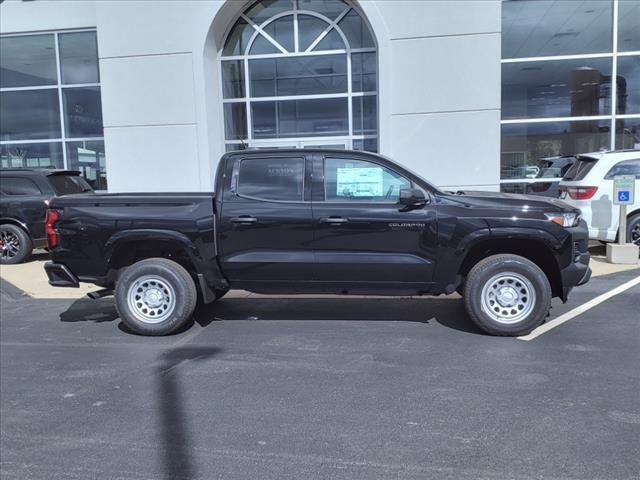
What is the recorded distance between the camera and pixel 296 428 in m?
3.83

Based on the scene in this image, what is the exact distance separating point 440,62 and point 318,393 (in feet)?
29.7

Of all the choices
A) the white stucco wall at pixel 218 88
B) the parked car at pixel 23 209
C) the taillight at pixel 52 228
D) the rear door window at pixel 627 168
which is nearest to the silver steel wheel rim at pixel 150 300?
the taillight at pixel 52 228

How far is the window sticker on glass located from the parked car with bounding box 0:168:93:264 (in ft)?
24.3

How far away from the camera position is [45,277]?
32.1ft

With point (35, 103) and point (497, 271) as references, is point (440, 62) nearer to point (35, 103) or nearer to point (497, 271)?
point (497, 271)

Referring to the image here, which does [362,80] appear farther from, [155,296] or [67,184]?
[155,296]

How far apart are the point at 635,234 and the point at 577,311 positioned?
167 inches

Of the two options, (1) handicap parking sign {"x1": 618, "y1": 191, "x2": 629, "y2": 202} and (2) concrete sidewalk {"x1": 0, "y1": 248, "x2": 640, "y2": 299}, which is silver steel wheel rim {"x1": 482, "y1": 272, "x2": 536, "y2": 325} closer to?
(2) concrete sidewalk {"x1": 0, "y1": 248, "x2": 640, "y2": 299}

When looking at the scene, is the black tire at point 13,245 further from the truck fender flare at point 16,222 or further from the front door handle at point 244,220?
the front door handle at point 244,220

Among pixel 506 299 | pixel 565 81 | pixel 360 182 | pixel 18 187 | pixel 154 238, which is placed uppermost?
pixel 565 81

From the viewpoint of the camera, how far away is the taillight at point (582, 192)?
9743 mm

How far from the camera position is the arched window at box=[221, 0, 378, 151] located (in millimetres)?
13117

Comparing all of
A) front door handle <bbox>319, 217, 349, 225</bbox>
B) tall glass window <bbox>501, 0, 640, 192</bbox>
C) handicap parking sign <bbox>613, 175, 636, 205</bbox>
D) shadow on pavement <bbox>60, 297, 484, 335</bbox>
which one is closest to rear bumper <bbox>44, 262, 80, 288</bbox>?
shadow on pavement <bbox>60, 297, 484, 335</bbox>

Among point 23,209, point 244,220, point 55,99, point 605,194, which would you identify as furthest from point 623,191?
point 55,99
